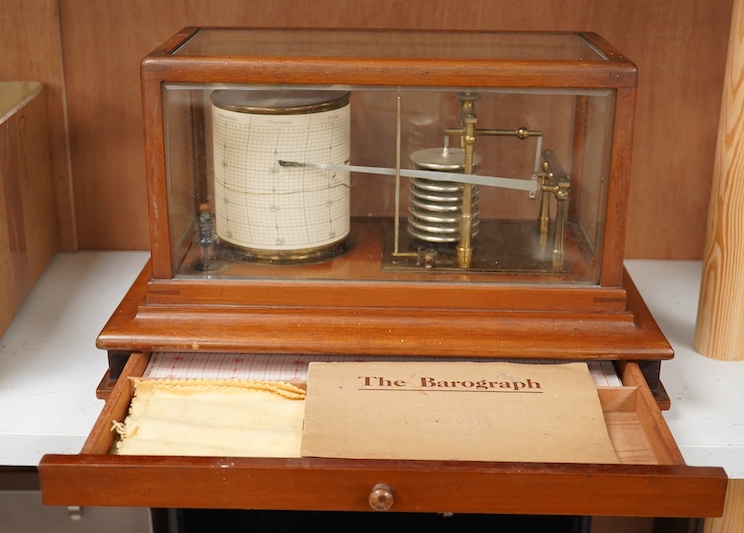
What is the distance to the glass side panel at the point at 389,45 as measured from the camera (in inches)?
45.1

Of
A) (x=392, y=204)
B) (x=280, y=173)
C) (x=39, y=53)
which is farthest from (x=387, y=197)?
(x=39, y=53)

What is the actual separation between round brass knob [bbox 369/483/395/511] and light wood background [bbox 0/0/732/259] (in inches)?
32.1

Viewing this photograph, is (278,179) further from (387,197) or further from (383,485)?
(383,485)

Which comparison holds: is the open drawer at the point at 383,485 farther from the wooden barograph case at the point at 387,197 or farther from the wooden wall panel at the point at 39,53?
the wooden wall panel at the point at 39,53

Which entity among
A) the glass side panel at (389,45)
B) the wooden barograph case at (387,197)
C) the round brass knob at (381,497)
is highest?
the glass side panel at (389,45)

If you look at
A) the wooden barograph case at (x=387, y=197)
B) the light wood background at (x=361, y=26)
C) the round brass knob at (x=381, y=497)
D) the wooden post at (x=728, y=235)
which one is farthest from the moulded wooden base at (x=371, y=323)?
the light wood background at (x=361, y=26)

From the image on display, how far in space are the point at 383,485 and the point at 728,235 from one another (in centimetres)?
59

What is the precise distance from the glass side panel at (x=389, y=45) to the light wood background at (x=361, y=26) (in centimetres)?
20

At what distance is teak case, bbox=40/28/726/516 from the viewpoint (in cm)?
110

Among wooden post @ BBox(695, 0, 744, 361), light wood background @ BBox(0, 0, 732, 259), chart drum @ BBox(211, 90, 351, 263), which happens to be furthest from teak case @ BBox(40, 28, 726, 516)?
light wood background @ BBox(0, 0, 732, 259)

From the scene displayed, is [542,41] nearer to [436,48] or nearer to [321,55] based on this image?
[436,48]

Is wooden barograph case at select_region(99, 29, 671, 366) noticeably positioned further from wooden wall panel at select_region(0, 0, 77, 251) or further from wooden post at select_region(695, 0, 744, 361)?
wooden wall panel at select_region(0, 0, 77, 251)

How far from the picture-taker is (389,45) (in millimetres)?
1205

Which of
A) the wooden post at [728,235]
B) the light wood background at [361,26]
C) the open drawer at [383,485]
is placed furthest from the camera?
the light wood background at [361,26]
